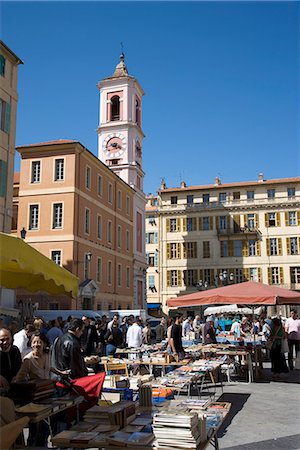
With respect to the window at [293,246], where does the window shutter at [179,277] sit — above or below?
below

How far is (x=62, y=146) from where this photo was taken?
30.8 meters

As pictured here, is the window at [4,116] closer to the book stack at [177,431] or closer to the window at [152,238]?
the book stack at [177,431]

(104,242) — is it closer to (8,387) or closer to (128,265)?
(128,265)

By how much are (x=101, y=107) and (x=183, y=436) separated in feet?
142

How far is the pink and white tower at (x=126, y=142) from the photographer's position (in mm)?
42781

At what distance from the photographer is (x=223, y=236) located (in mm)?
52719

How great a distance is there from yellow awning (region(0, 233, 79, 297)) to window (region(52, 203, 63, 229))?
2348 centimetres

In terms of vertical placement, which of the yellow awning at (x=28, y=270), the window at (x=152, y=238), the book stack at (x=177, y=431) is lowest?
the book stack at (x=177, y=431)

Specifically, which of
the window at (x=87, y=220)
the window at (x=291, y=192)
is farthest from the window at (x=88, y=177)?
the window at (x=291, y=192)

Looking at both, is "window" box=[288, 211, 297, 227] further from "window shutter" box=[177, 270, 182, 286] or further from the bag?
the bag

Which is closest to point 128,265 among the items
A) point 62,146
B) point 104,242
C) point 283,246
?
point 104,242

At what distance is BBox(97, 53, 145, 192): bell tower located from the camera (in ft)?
141

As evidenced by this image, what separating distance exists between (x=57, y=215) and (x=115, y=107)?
59.2ft

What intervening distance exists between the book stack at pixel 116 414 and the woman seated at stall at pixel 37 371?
3.00 ft
